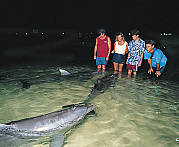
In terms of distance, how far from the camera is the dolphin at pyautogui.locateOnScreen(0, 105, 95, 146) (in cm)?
339

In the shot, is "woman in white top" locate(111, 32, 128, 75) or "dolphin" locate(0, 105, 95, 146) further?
"woman in white top" locate(111, 32, 128, 75)

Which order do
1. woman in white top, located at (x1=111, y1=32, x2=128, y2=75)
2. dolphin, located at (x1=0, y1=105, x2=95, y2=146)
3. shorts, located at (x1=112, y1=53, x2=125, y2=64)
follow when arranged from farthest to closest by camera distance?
shorts, located at (x1=112, y1=53, x2=125, y2=64)
woman in white top, located at (x1=111, y1=32, x2=128, y2=75)
dolphin, located at (x1=0, y1=105, x2=95, y2=146)

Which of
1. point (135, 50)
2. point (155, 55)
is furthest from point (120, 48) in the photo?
point (155, 55)

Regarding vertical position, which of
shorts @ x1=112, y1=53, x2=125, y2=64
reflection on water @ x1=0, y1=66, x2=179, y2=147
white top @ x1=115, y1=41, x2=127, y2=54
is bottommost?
reflection on water @ x1=0, y1=66, x2=179, y2=147

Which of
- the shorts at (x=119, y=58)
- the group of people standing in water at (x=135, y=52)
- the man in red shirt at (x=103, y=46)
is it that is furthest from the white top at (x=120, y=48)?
the man in red shirt at (x=103, y=46)

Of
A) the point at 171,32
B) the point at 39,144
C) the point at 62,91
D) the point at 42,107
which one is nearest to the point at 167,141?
the point at 39,144

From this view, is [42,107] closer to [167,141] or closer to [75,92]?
[75,92]

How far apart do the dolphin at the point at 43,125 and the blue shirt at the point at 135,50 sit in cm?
509

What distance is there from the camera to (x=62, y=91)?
719 cm

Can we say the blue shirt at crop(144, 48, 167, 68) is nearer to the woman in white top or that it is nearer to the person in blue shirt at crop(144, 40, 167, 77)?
the person in blue shirt at crop(144, 40, 167, 77)

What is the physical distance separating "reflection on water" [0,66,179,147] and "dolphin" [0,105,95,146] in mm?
201

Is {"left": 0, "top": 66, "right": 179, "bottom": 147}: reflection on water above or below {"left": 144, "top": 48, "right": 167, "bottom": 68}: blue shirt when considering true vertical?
below

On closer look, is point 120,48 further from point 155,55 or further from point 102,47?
point 155,55

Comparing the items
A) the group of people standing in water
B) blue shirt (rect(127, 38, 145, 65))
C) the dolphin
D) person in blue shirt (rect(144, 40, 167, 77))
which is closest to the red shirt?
the group of people standing in water
